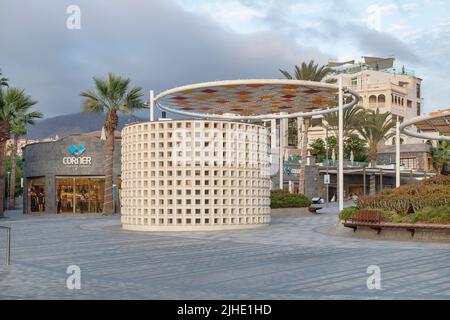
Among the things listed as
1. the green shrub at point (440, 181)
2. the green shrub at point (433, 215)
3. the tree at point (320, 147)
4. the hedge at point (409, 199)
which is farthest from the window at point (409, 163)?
the green shrub at point (433, 215)

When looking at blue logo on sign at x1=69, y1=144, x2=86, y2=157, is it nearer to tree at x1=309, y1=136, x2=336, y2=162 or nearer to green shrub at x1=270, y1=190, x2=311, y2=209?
green shrub at x1=270, y1=190, x2=311, y2=209

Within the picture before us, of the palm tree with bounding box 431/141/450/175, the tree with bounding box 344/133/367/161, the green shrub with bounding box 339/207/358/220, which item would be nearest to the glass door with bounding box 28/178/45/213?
the green shrub with bounding box 339/207/358/220

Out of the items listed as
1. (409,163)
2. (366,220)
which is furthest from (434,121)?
(409,163)

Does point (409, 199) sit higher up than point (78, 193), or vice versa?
point (409, 199)

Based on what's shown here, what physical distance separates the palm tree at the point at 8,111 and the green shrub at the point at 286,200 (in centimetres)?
1823

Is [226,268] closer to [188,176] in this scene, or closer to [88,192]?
[188,176]

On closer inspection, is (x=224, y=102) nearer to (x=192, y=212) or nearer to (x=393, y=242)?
(x=192, y=212)

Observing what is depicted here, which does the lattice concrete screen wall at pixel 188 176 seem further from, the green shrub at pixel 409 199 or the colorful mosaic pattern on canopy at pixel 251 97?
the green shrub at pixel 409 199

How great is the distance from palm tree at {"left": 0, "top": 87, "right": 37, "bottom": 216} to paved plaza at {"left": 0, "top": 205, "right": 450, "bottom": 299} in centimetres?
2058

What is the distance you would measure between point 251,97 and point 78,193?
19.7m

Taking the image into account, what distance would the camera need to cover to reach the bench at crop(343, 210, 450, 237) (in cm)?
1841

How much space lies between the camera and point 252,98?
117 ft
